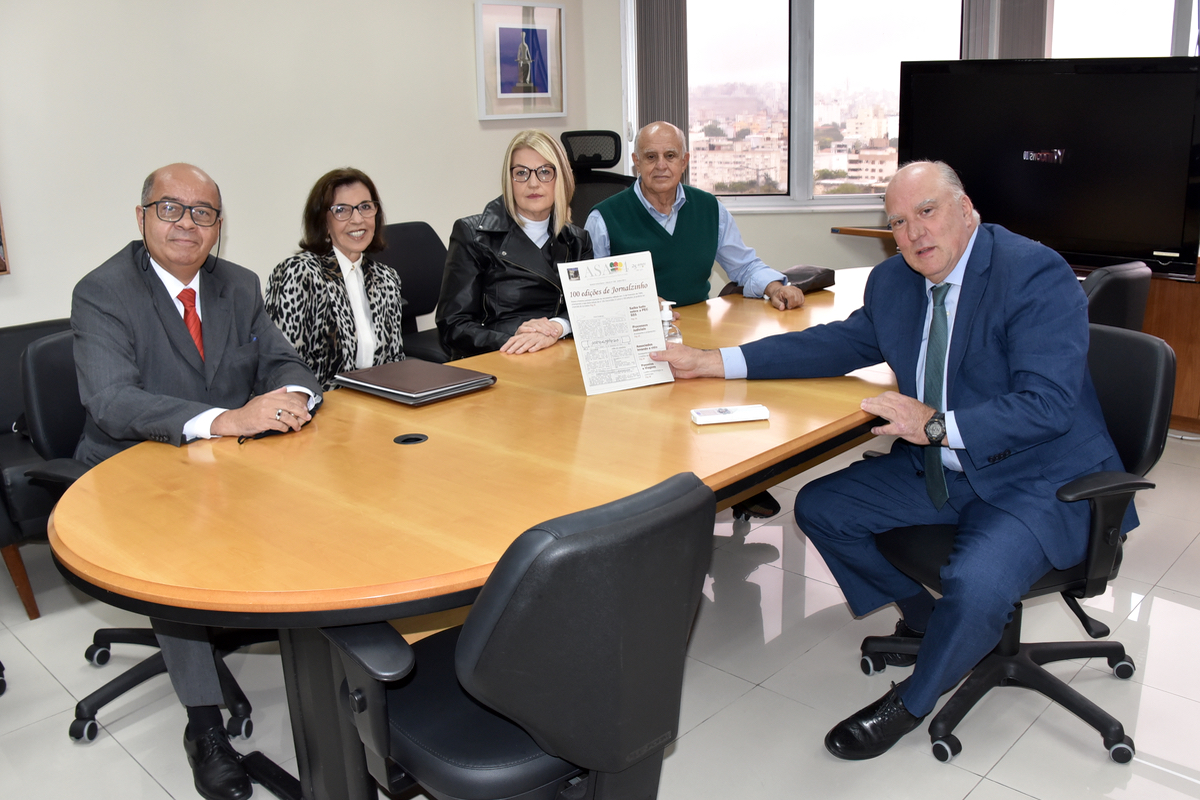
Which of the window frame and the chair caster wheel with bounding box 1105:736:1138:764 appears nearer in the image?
the chair caster wheel with bounding box 1105:736:1138:764

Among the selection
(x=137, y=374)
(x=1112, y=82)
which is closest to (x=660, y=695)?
(x=137, y=374)

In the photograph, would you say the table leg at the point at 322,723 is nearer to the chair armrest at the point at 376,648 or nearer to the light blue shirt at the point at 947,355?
the chair armrest at the point at 376,648

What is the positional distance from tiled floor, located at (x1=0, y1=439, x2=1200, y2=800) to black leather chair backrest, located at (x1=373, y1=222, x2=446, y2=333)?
193cm

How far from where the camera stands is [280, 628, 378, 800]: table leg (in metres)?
1.69

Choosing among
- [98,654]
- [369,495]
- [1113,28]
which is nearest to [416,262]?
[98,654]

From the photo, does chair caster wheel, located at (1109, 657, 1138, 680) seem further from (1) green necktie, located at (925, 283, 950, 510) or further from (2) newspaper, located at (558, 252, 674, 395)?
(2) newspaper, located at (558, 252, 674, 395)

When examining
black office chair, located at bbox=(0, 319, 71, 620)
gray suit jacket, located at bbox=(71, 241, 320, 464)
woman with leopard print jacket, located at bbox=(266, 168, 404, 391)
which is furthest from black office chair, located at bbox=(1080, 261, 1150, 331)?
black office chair, located at bbox=(0, 319, 71, 620)

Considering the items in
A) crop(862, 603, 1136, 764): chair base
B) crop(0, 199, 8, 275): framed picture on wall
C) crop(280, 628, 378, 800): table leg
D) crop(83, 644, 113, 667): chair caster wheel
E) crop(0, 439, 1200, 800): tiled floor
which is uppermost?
crop(0, 199, 8, 275): framed picture on wall

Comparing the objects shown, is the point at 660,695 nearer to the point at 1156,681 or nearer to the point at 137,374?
the point at 137,374

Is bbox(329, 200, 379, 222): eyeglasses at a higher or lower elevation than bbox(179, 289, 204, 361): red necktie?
higher

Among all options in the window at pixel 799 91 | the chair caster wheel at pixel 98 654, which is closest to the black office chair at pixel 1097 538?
the chair caster wheel at pixel 98 654

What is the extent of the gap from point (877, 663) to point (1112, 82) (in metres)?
3.21

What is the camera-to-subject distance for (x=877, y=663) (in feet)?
8.76

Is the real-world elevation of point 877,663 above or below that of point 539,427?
below
